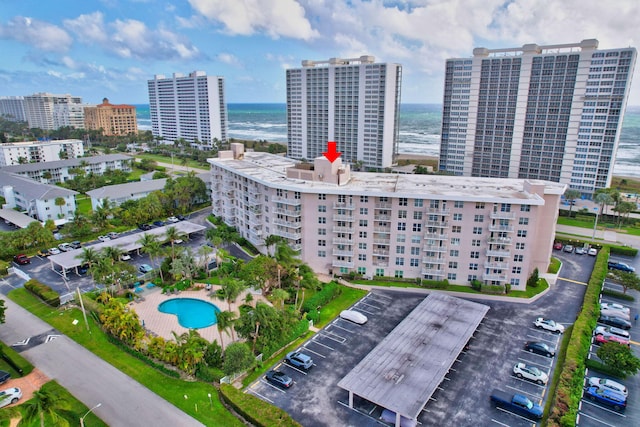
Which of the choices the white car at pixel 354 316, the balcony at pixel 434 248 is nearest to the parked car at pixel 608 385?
the balcony at pixel 434 248

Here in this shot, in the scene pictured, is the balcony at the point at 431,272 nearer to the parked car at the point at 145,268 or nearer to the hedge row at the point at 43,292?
the parked car at the point at 145,268

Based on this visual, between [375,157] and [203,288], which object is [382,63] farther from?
[203,288]

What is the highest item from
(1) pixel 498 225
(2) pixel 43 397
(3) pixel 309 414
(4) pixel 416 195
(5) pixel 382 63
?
(5) pixel 382 63

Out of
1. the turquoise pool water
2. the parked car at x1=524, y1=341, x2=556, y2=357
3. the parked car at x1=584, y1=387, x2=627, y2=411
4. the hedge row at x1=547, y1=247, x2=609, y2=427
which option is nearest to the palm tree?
the turquoise pool water

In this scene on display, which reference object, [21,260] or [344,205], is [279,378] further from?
[21,260]

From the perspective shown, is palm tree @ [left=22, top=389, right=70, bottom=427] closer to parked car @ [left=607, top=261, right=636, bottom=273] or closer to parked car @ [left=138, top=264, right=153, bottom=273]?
parked car @ [left=138, top=264, right=153, bottom=273]

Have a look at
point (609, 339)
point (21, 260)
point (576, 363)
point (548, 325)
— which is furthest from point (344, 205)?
point (21, 260)

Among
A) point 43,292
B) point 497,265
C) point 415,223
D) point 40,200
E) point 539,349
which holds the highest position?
point 415,223

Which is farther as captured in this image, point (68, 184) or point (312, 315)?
point (68, 184)

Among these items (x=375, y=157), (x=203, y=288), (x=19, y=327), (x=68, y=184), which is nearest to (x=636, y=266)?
(x=203, y=288)
